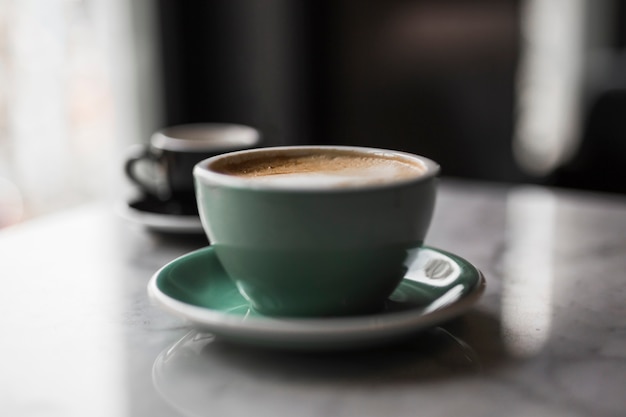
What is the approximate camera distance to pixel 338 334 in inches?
17.4

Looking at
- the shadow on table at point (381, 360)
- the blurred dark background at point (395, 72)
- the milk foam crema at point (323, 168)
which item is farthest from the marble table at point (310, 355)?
the blurred dark background at point (395, 72)

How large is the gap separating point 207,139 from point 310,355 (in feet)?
2.05

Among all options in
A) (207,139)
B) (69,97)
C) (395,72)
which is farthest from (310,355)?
(395,72)

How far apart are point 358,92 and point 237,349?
84.6 inches

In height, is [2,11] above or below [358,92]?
above

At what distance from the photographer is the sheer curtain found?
1.82 m

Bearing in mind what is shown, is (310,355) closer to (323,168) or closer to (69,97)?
(323,168)

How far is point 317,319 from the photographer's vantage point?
47cm

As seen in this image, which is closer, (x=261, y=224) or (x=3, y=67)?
(x=261, y=224)

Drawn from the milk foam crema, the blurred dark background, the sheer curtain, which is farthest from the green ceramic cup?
the blurred dark background

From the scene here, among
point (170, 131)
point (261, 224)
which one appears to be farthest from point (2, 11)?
point (261, 224)

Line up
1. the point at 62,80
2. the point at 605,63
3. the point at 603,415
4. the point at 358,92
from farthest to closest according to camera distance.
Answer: the point at 358,92
the point at 605,63
the point at 62,80
the point at 603,415

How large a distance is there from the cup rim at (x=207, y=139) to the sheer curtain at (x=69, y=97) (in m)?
0.92

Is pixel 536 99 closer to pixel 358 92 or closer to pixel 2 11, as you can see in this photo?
pixel 358 92
